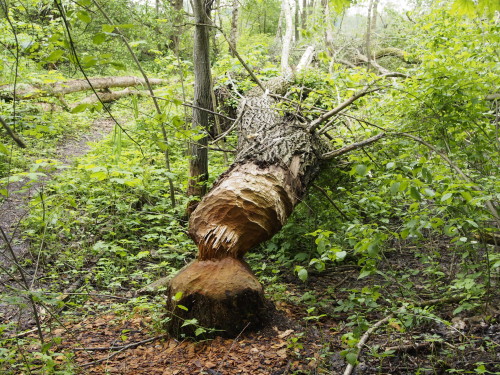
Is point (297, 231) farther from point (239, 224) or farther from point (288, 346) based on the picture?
point (288, 346)

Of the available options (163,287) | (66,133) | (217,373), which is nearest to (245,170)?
(163,287)

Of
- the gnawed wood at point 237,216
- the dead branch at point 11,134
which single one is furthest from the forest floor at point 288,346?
the dead branch at point 11,134

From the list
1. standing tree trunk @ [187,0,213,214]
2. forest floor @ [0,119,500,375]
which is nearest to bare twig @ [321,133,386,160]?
forest floor @ [0,119,500,375]

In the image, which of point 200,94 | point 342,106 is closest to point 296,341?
point 342,106

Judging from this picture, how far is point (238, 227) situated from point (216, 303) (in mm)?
707

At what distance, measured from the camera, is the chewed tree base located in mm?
2959

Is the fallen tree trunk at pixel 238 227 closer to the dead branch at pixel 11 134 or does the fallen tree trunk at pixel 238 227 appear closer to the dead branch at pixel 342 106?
the dead branch at pixel 342 106

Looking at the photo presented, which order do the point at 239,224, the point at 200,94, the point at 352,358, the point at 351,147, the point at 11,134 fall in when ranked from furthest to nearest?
the point at 200,94 < the point at 351,147 < the point at 239,224 < the point at 352,358 < the point at 11,134

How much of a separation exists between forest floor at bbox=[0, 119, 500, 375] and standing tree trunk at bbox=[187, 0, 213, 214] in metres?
2.17

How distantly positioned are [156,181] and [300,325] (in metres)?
3.81

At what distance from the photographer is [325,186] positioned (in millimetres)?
5066

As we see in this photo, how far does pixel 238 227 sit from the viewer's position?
10.9 ft

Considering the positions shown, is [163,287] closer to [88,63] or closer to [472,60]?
[88,63]

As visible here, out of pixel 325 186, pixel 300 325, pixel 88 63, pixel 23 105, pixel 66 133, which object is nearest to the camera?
pixel 88 63
